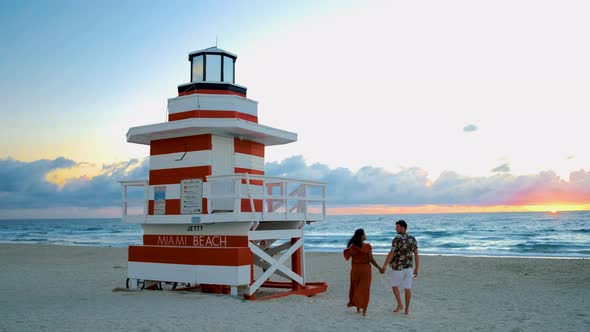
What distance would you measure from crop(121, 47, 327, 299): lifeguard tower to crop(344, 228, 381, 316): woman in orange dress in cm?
232

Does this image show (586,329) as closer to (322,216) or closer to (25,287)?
(322,216)

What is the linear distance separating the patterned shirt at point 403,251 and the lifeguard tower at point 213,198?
9.85ft

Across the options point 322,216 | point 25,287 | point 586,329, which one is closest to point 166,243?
point 322,216

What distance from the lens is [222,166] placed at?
38.5 ft

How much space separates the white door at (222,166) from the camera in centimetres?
1159

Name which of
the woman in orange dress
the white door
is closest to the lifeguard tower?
the white door

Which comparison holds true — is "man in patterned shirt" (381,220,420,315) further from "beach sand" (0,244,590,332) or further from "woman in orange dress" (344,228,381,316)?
"beach sand" (0,244,590,332)

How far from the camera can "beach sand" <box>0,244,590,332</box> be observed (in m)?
8.35

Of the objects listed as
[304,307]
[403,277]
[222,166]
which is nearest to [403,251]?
[403,277]

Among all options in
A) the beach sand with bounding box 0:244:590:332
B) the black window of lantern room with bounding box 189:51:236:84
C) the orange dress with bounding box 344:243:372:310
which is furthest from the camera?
the black window of lantern room with bounding box 189:51:236:84

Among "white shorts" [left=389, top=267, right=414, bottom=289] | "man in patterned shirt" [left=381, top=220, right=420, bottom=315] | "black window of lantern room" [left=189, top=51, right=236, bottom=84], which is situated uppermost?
"black window of lantern room" [left=189, top=51, right=236, bottom=84]

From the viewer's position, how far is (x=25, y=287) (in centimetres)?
1399

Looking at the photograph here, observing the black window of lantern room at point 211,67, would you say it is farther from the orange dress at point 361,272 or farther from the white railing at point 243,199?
the orange dress at point 361,272

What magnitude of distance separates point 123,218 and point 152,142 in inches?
76.4
